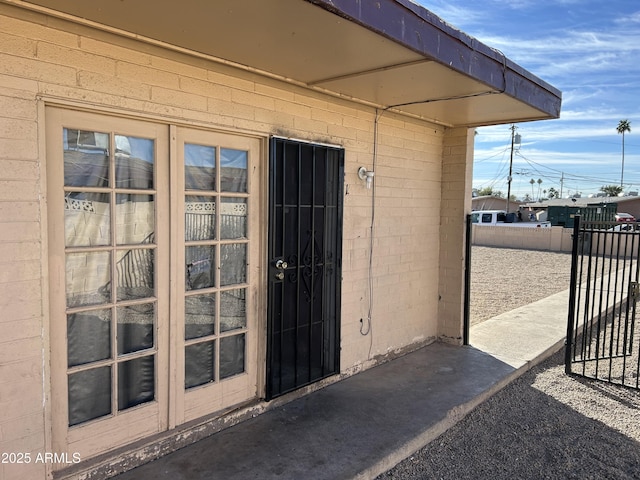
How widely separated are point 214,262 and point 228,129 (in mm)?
1012

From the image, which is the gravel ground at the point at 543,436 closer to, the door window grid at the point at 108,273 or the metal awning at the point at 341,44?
the door window grid at the point at 108,273

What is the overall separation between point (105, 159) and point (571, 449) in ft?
13.2

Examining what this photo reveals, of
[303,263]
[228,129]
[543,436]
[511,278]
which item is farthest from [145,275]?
[511,278]

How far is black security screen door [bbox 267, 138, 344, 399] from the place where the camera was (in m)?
3.93

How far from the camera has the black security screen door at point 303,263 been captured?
3.93 meters

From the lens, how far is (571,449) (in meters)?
3.66

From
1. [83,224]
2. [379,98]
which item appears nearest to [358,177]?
[379,98]

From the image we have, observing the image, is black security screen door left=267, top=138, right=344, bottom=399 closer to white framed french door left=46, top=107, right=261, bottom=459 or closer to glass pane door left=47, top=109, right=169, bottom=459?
white framed french door left=46, top=107, right=261, bottom=459

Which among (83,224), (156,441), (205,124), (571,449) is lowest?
(571,449)

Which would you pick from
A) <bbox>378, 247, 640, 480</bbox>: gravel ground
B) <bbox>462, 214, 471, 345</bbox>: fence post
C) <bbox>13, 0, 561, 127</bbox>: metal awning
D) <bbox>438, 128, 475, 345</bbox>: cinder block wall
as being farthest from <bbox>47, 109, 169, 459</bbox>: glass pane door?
<bbox>462, 214, 471, 345</bbox>: fence post

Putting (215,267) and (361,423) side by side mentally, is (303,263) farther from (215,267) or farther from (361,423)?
(361,423)

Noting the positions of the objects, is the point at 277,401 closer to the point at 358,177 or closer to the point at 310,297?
the point at 310,297

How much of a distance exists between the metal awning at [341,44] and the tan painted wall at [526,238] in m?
16.1

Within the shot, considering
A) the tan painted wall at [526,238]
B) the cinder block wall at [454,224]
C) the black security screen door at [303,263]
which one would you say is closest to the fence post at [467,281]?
the cinder block wall at [454,224]
